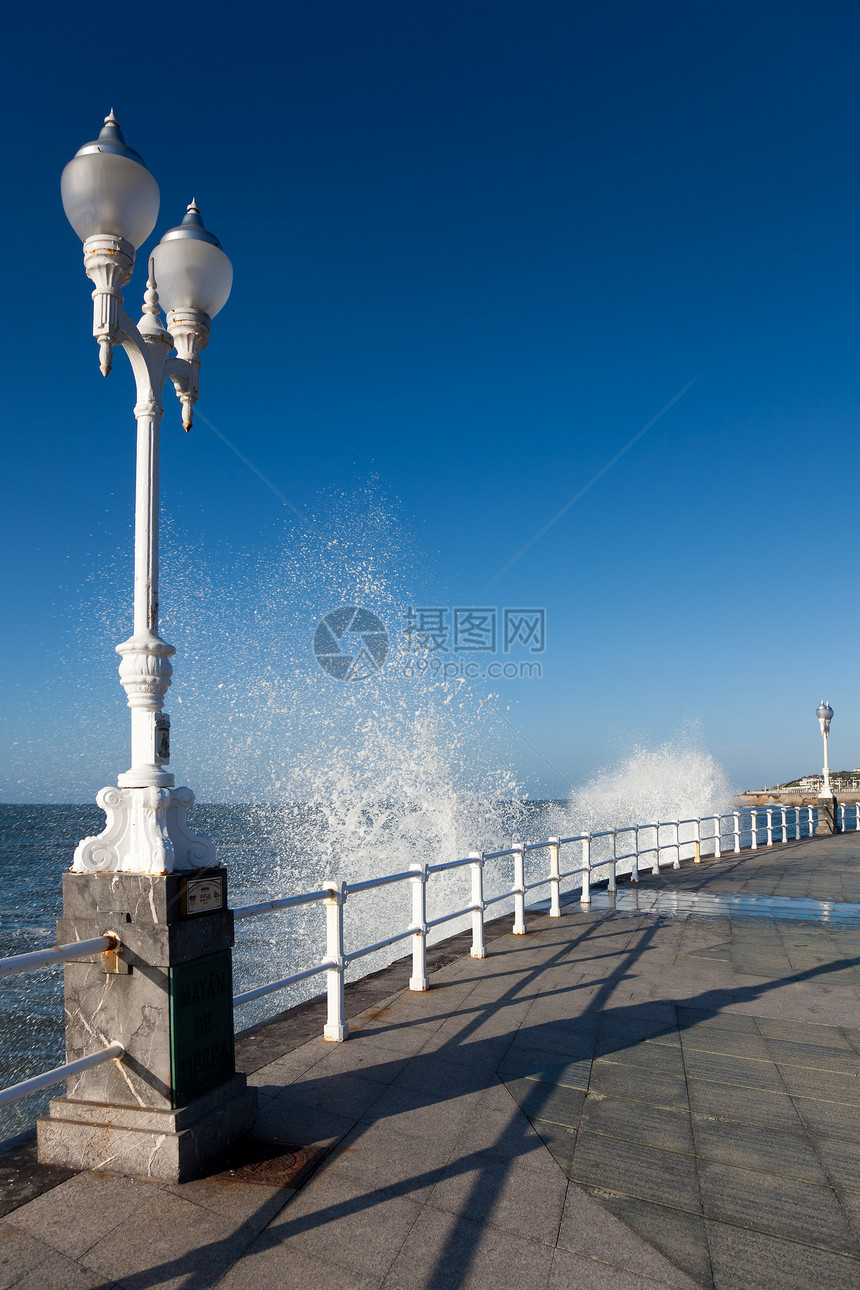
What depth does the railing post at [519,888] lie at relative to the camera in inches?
328

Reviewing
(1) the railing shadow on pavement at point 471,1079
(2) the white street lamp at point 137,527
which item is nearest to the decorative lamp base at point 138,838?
(2) the white street lamp at point 137,527

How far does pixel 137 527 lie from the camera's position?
3822mm

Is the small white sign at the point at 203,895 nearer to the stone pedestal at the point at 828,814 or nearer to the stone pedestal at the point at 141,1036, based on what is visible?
the stone pedestal at the point at 141,1036

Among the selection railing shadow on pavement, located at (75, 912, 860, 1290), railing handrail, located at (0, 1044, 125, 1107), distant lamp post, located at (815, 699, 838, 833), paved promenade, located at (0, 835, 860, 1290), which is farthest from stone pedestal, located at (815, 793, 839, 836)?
railing handrail, located at (0, 1044, 125, 1107)

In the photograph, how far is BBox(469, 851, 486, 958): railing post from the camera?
7273 millimetres

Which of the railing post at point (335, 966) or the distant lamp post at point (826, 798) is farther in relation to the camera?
the distant lamp post at point (826, 798)

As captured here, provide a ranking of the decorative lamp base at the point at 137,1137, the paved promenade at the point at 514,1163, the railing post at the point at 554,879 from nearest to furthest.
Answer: the paved promenade at the point at 514,1163 < the decorative lamp base at the point at 137,1137 < the railing post at the point at 554,879

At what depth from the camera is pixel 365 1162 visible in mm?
3355

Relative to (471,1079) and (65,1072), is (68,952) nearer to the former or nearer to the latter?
(65,1072)

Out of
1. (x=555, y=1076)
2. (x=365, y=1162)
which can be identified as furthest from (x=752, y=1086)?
(x=365, y=1162)

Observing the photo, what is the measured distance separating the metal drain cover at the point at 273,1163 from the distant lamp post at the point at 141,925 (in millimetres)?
110

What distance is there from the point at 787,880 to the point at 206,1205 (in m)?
14.0

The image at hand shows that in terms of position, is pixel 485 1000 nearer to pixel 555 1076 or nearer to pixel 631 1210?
pixel 555 1076

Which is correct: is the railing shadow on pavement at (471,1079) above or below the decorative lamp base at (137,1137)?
below
